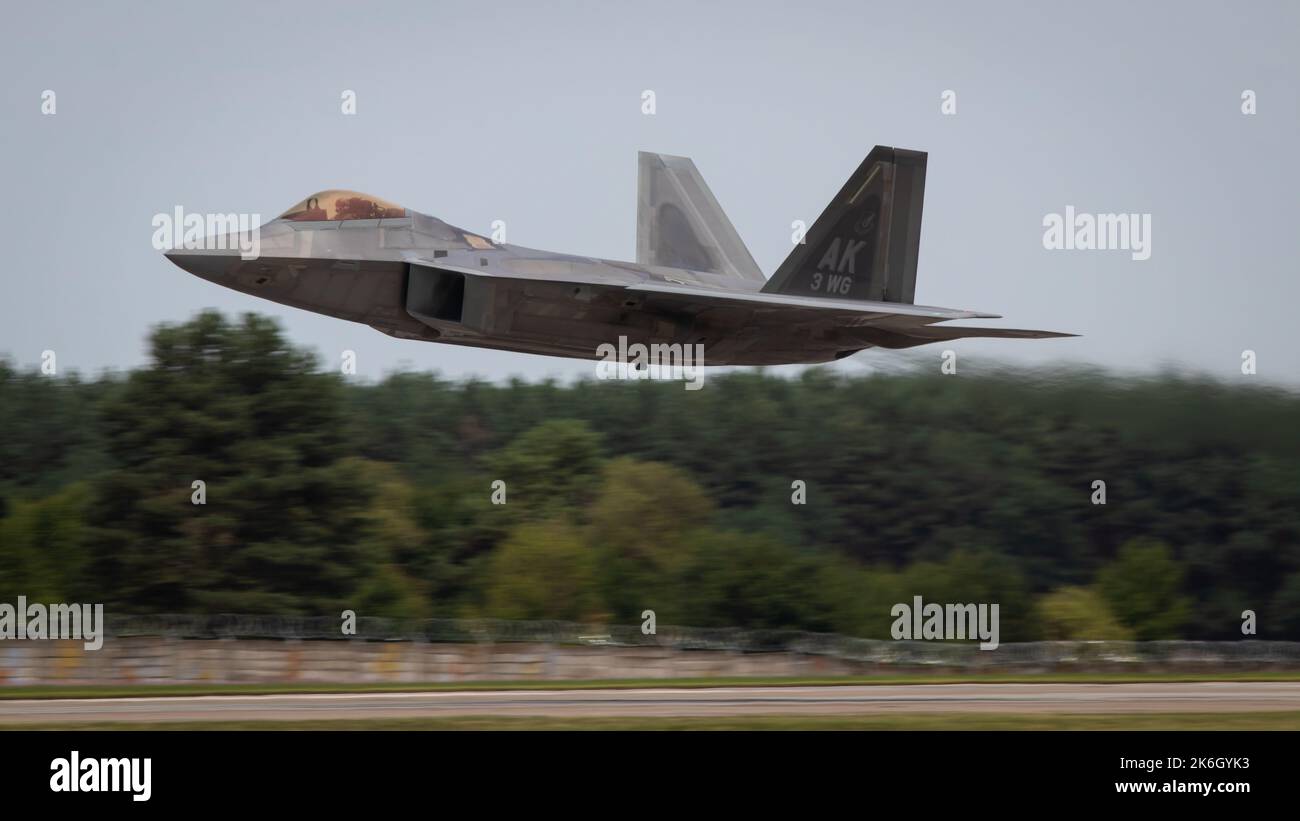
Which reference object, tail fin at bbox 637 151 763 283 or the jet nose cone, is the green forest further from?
the jet nose cone

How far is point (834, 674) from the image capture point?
2869cm

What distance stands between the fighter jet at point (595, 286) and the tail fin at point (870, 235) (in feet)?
0.07

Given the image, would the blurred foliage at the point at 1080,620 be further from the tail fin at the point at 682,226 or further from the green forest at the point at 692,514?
the tail fin at the point at 682,226

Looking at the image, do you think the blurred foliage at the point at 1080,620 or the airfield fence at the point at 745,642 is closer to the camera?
the airfield fence at the point at 745,642

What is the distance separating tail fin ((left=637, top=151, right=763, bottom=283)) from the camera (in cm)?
2238

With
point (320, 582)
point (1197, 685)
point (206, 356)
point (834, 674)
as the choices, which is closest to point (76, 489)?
point (206, 356)

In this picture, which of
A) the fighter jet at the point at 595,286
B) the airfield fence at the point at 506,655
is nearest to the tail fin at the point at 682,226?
the fighter jet at the point at 595,286

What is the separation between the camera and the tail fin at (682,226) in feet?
73.4

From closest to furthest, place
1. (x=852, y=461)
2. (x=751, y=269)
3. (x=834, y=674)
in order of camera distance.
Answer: (x=751, y=269) < (x=834, y=674) < (x=852, y=461)

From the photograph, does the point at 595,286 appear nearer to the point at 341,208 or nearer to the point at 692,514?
the point at 341,208
